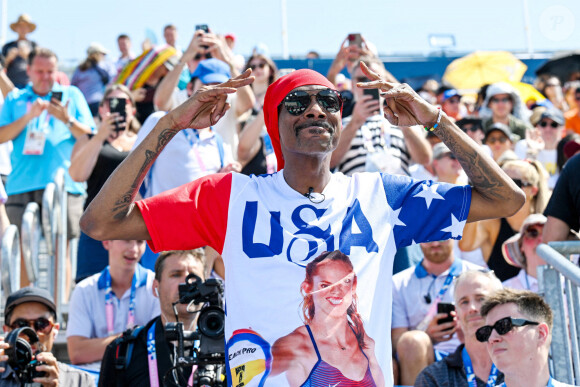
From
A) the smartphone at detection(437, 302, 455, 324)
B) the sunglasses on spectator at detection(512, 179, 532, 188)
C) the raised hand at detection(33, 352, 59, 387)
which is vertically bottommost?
the raised hand at detection(33, 352, 59, 387)

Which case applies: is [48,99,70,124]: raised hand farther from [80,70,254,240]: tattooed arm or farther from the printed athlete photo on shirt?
the printed athlete photo on shirt

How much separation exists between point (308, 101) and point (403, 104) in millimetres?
401

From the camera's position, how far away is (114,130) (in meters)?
7.26

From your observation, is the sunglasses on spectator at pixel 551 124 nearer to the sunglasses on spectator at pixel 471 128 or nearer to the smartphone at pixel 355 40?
the sunglasses on spectator at pixel 471 128

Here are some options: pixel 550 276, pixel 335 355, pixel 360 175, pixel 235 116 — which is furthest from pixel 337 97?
pixel 235 116

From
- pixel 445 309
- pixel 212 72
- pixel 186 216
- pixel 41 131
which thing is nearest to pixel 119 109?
pixel 212 72

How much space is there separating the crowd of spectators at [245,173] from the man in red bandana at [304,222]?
366 mm

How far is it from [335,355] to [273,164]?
442cm

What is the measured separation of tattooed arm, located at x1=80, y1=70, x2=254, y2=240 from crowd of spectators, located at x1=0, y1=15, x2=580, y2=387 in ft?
1.04

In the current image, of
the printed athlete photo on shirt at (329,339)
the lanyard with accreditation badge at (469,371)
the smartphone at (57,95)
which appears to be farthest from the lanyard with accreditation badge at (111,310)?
the printed athlete photo on shirt at (329,339)

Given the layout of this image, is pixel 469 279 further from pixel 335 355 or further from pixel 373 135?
pixel 335 355

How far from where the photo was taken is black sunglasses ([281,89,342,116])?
130 inches

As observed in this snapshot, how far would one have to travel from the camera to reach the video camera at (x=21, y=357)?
15.3ft

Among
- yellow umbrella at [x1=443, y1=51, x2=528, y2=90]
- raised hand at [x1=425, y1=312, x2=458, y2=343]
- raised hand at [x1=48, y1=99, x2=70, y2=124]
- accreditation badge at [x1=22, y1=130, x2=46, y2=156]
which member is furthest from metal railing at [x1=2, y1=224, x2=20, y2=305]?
yellow umbrella at [x1=443, y1=51, x2=528, y2=90]
